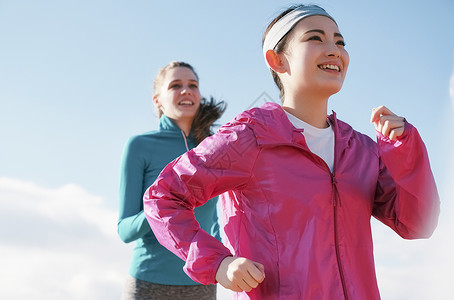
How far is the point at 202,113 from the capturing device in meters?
4.06

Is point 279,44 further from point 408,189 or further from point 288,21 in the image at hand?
point 408,189

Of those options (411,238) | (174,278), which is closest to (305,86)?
(411,238)

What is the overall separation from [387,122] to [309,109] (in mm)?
384

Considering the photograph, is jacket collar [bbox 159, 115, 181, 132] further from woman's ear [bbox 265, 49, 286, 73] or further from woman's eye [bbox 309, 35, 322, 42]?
woman's eye [bbox 309, 35, 322, 42]

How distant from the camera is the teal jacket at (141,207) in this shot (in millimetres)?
3396

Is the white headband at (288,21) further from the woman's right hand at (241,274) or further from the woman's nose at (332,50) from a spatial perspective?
the woman's right hand at (241,274)

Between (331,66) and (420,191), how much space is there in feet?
1.92

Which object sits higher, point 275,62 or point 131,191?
point 275,62

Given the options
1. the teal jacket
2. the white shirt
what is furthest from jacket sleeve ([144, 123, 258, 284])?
the teal jacket

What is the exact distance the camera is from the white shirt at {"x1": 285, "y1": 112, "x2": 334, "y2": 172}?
2193 millimetres

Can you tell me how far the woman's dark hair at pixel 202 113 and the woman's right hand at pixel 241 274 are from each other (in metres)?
2.10

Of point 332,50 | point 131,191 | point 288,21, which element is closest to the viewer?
point 332,50

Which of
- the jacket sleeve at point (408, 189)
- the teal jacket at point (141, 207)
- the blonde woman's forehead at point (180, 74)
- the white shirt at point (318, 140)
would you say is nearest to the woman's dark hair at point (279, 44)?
the white shirt at point (318, 140)

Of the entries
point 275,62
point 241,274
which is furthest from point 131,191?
point 241,274
